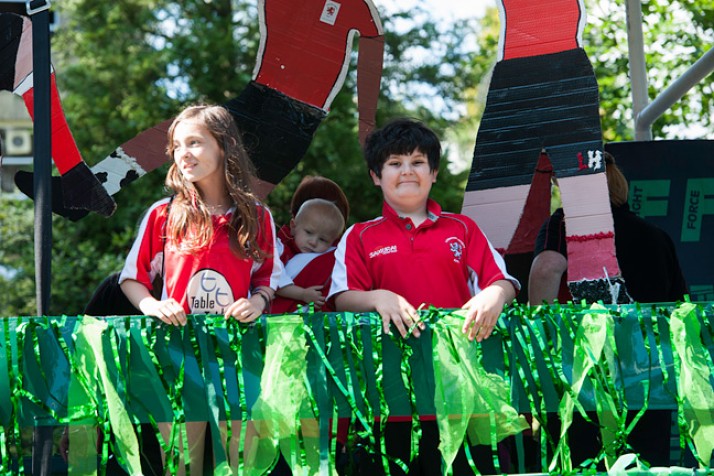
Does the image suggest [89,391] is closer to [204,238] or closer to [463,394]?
[204,238]

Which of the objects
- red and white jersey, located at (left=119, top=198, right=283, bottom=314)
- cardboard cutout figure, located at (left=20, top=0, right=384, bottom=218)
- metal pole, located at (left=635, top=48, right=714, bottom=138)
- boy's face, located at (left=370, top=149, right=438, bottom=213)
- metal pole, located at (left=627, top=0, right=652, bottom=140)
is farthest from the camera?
metal pole, located at (left=627, top=0, right=652, bottom=140)

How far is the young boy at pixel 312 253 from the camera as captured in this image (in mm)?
3121

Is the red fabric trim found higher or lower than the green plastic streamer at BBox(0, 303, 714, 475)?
higher

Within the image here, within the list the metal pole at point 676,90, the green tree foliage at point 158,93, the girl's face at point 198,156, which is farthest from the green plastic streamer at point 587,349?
the green tree foliage at point 158,93

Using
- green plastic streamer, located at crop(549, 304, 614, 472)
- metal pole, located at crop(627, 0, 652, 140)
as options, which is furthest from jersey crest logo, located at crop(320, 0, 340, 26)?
metal pole, located at crop(627, 0, 652, 140)

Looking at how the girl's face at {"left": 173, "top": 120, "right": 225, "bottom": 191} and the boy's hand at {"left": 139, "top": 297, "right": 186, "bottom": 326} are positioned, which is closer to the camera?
the boy's hand at {"left": 139, "top": 297, "right": 186, "bottom": 326}

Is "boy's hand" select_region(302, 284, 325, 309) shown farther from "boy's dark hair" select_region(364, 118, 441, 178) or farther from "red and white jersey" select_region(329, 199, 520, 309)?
"boy's dark hair" select_region(364, 118, 441, 178)

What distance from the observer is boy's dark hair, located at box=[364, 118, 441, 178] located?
286 centimetres

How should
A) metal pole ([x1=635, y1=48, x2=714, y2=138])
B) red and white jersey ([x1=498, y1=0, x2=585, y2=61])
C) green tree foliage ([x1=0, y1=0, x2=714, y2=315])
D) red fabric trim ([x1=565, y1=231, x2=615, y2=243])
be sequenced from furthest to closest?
green tree foliage ([x1=0, y1=0, x2=714, y2=315]) < metal pole ([x1=635, y1=48, x2=714, y2=138]) < red and white jersey ([x1=498, y1=0, x2=585, y2=61]) < red fabric trim ([x1=565, y1=231, x2=615, y2=243])

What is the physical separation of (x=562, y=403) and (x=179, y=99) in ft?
34.0

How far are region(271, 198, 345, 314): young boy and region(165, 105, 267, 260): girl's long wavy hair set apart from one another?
0.43m

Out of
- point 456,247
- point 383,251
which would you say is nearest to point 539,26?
point 456,247

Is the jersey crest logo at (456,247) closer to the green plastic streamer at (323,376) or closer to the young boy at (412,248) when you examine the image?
the young boy at (412,248)

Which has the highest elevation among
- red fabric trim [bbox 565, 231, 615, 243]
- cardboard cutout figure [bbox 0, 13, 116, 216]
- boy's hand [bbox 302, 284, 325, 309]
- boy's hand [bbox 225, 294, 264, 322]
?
cardboard cutout figure [bbox 0, 13, 116, 216]
